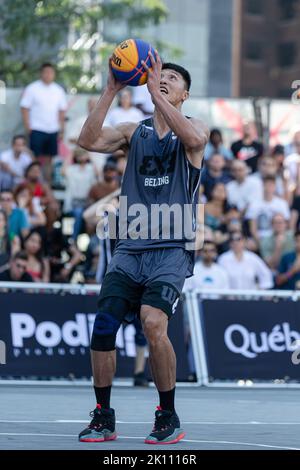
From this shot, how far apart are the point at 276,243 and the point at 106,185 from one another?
8.18 feet

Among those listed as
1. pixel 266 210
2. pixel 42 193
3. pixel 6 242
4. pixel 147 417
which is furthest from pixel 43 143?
pixel 147 417

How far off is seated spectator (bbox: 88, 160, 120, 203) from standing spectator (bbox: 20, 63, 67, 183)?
70.7 inches

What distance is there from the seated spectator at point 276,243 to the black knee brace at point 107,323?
10.2 meters

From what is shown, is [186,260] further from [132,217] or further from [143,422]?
[143,422]

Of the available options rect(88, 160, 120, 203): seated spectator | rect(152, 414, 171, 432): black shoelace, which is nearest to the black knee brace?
rect(152, 414, 171, 432): black shoelace

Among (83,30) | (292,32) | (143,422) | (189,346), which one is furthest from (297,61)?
(143,422)

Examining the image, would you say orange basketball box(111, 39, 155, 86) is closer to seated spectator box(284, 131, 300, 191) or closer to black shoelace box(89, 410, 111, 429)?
black shoelace box(89, 410, 111, 429)

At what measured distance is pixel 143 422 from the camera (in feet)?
34.3

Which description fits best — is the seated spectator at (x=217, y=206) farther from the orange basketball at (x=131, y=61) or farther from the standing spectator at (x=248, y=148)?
the orange basketball at (x=131, y=61)

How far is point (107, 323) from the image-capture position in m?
9.01

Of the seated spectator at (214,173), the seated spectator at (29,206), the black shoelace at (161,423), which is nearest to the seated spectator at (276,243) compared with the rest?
the seated spectator at (214,173)

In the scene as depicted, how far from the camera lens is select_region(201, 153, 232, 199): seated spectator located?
67.4ft

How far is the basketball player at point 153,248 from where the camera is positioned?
900 cm

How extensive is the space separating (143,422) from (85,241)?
348 inches
